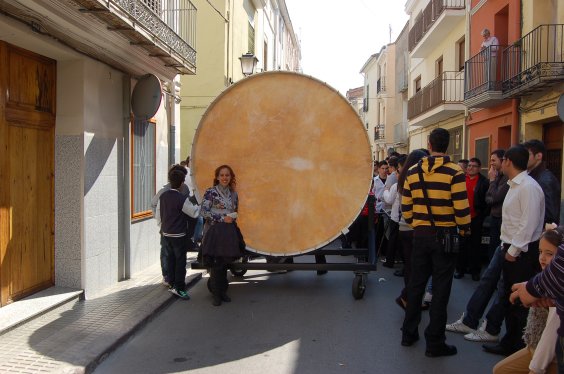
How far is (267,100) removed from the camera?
6320 mm

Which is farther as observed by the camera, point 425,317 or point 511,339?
point 425,317

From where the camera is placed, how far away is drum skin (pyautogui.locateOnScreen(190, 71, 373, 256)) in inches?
245

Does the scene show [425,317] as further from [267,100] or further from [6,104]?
[6,104]

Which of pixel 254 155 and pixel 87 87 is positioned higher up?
pixel 87 87

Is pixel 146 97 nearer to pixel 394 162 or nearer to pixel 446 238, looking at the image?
pixel 394 162

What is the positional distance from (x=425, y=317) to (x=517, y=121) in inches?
361

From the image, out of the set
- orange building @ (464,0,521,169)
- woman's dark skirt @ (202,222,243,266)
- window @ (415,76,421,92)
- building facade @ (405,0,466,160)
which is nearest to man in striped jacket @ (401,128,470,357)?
woman's dark skirt @ (202,222,243,266)

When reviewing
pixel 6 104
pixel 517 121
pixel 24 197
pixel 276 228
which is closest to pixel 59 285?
pixel 24 197

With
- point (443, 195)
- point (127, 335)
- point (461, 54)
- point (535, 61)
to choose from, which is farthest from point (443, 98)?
point (127, 335)

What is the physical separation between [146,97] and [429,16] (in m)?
16.3

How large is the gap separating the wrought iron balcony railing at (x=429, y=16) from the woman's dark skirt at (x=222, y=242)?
48.1 feet

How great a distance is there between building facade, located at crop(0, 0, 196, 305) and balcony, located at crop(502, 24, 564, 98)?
8057 mm

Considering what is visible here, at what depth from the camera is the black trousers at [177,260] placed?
6539mm

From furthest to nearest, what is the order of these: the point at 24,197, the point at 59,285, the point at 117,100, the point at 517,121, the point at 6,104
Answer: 1. the point at 517,121
2. the point at 117,100
3. the point at 59,285
4. the point at 24,197
5. the point at 6,104
